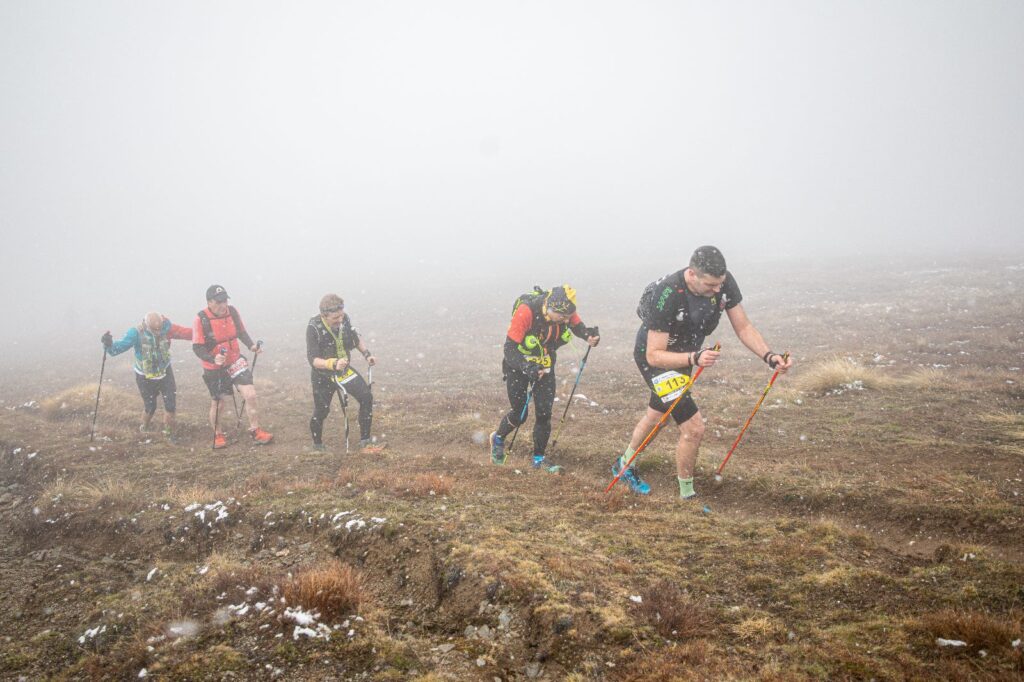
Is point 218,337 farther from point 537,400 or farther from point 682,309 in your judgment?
point 682,309

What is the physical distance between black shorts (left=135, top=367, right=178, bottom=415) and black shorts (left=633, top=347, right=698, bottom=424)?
11.5 m

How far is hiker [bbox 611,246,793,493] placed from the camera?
6.29m

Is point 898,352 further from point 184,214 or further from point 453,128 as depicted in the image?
point 453,128

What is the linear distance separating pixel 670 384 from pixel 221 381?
34.4 ft

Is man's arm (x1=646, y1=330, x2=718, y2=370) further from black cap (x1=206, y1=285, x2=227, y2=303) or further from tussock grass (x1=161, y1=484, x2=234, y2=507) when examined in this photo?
black cap (x1=206, y1=285, x2=227, y2=303)

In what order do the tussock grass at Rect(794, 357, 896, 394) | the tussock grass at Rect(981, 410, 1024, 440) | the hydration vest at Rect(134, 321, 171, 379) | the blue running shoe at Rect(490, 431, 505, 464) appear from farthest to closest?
the hydration vest at Rect(134, 321, 171, 379)
the tussock grass at Rect(794, 357, 896, 394)
the blue running shoe at Rect(490, 431, 505, 464)
the tussock grass at Rect(981, 410, 1024, 440)

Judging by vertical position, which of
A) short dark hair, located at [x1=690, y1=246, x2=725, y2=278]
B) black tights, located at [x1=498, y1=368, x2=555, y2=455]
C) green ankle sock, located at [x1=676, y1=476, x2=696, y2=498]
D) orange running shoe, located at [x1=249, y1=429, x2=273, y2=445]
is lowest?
orange running shoe, located at [x1=249, y1=429, x2=273, y2=445]

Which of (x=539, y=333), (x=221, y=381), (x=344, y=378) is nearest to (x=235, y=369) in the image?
(x=221, y=381)

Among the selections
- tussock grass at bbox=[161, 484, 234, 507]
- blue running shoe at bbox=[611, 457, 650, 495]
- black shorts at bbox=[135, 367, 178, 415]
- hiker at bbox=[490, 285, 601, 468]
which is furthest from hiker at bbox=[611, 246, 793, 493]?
black shorts at bbox=[135, 367, 178, 415]

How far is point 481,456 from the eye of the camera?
34.0 ft

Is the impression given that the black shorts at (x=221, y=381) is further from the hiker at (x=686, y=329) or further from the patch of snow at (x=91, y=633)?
the hiker at (x=686, y=329)

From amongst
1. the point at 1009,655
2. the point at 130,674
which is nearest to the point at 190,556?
the point at 130,674

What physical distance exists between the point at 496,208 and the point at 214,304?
343 ft

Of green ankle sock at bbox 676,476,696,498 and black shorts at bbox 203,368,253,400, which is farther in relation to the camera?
black shorts at bbox 203,368,253,400
